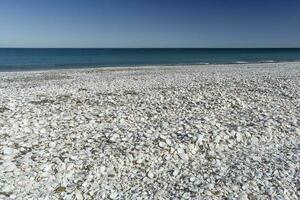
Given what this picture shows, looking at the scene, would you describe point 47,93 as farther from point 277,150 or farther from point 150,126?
point 277,150

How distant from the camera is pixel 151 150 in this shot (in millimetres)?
8812

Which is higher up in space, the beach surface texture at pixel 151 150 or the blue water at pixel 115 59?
the blue water at pixel 115 59

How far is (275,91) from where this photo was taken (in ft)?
57.7

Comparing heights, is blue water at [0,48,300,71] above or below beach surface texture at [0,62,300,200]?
above

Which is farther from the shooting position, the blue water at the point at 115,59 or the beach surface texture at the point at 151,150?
the blue water at the point at 115,59

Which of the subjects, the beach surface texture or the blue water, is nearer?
the beach surface texture

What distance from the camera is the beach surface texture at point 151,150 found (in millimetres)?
7020

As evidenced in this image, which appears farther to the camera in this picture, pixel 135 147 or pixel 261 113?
pixel 261 113

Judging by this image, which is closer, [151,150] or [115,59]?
[151,150]

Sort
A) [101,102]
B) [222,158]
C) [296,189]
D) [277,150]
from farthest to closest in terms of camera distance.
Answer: [101,102] → [277,150] → [222,158] → [296,189]

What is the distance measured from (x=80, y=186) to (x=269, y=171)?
4.66 m

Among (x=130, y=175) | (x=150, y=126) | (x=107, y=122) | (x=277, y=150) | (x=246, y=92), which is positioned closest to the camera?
(x=130, y=175)

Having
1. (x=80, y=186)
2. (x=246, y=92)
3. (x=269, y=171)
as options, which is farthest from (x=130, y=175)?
(x=246, y=92)

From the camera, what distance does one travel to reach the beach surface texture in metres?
7.02
